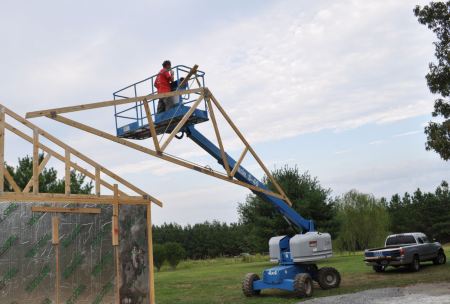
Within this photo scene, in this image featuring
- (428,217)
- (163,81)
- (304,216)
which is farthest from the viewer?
(428,217)

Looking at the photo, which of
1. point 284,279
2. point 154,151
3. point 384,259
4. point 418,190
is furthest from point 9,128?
point 418,190

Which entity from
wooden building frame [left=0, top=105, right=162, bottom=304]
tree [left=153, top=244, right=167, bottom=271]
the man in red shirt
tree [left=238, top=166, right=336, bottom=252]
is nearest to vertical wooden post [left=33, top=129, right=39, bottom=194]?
wooden building frame [left=0, top=105, right=162, bottom=304]

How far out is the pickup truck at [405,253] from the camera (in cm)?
2165

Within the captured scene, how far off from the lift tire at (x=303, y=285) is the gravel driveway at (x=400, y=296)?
2.68 ft

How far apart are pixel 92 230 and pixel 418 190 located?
87.1m

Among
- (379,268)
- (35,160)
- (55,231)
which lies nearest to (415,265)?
(379,268)

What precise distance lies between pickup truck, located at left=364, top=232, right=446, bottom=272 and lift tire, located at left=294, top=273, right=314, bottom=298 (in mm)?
6968

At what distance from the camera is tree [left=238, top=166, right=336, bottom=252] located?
33.6 m

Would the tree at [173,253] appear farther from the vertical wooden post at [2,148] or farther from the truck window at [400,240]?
the vertical wooden post at [2,148]

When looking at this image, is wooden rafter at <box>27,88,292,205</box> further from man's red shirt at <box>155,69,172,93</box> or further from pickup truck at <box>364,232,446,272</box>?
pickup truck at <box>364,232,446,272</box>

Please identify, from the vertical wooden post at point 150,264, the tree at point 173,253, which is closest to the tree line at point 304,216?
the tree at point 173,253

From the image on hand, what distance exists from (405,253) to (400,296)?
7.51m

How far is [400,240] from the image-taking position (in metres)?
23.6

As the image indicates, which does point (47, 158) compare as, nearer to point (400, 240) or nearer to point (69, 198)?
point (69, 198)
